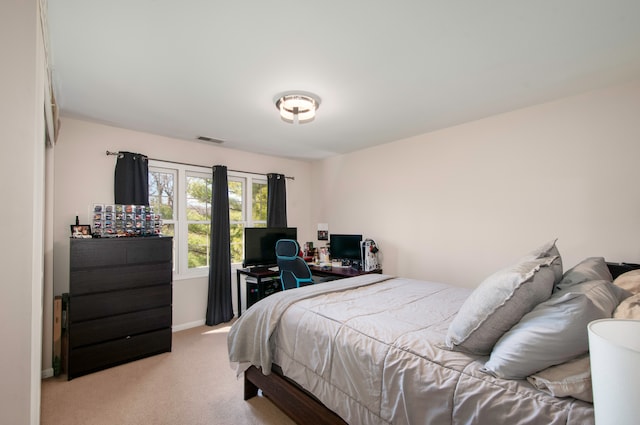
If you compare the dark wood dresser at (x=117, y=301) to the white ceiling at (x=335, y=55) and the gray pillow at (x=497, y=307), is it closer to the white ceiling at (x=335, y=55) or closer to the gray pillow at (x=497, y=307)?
the white ceiling at (x=335, y=55)

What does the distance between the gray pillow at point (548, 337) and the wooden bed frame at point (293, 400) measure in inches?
36.2

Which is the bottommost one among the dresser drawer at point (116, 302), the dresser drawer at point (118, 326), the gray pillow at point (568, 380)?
the dresser drawer at point (118, 326)

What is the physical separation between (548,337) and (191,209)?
393 cm

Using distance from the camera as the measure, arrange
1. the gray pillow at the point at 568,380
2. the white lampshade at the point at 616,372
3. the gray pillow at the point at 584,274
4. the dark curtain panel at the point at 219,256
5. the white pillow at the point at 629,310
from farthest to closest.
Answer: the dark curtain panel at the point at 219,256
the gray pillow at the point at 584,274
the white pillow at the point at 629,310
the gray pillow at the point at 568,380
the white lampshade at the point at 616,372

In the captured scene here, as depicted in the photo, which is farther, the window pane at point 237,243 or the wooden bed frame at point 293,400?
the window pane at point 237,243

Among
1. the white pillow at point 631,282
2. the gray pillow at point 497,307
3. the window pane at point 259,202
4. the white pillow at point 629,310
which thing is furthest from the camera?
the window pane at point 259,202

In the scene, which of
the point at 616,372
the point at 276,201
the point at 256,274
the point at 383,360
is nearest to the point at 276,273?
the point at 256,274

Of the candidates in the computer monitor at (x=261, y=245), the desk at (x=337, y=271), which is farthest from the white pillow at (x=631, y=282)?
the computer monitor at (x=261, y=245)

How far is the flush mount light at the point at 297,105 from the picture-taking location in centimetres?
252

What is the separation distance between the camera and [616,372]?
657mm

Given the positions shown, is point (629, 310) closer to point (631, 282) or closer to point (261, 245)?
point (631, 282)

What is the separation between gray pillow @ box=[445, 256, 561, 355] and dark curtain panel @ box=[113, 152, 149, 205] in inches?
136

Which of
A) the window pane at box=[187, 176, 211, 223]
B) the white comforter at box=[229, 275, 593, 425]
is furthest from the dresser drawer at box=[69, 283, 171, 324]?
the white comforter at box=[229, 275, 593, 425]

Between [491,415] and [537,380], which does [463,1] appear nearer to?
Answer: [537,380]
